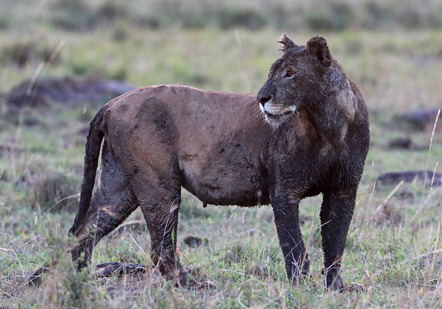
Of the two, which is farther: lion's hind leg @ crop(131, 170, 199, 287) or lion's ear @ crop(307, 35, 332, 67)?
lion's hind leg @ crop(131, 170, 199, 287)

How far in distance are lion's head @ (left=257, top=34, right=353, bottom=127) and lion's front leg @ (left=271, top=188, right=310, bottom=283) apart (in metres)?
0.50

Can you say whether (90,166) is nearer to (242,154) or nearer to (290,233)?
(242,154)

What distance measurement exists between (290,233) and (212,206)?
301cm

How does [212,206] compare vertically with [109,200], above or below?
below

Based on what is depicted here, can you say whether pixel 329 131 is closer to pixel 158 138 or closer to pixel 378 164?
pixel 158 138

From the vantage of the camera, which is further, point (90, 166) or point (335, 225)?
point (90, 166)

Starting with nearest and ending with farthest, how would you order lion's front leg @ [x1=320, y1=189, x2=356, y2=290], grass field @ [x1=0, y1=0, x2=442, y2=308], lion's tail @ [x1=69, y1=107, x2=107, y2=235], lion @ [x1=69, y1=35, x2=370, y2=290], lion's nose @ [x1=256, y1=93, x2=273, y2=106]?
grass field @ [x1=0, y1=0, x2=442, y2=308]
lion's nose @ [x1=256, y1=93, x2=273, y2=106]
lion @ [x1=69, y1=35, x2=370, y2=290]
lion's front leg @ [x1=320, y1=189, x2=356, y2=290]
lion's tail @ [x1=69, y1=107, x2=107, y2=235]

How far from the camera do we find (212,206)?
27.5ft

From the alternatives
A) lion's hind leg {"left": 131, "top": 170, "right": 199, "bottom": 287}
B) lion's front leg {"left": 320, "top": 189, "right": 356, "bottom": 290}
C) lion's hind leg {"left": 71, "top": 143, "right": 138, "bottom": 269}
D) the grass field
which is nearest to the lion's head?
lion's front leg {"left": 320, "top": 189, "right": 356, "bottom": 290}

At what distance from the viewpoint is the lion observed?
536cm

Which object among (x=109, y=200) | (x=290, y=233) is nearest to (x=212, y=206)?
(x=109, y=200)

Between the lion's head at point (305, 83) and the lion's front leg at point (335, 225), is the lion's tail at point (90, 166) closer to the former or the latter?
the lion's head at point (305, 83)

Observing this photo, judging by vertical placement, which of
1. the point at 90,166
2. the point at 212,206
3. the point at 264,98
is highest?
the point at 264,98

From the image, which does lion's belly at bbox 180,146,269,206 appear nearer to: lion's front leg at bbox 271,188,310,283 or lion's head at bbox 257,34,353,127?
lion's front leg at bbox 271,188,310,283
